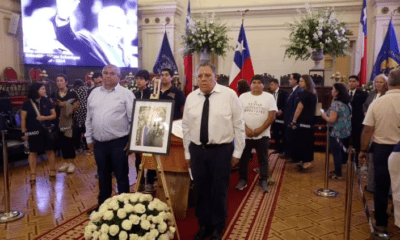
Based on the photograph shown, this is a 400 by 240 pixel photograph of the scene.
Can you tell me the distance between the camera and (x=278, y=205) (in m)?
4.29

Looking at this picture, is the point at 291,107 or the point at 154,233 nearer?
the point at 154,233

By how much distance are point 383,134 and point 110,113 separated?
2.71 metres

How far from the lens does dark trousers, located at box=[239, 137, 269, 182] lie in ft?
15.4

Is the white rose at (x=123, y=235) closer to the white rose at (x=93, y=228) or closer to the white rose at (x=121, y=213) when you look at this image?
the white rose at (x=121, y=213)

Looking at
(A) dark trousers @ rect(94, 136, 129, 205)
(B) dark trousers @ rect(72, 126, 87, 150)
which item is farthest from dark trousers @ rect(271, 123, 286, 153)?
(A) dark trousers @ rect(94, 136, 129, 205)

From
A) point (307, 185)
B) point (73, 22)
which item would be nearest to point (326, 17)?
point (307, 185)

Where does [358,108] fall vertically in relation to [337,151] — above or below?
above

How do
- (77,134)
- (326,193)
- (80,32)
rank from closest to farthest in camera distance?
(326,193) < (77,134) < (80,32)

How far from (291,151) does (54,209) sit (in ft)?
12.9

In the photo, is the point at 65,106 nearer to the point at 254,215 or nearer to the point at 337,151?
the point at 254,215

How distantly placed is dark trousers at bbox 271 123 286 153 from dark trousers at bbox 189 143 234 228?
4396mm

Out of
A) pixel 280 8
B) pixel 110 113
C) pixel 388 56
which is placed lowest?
pixel 110 113

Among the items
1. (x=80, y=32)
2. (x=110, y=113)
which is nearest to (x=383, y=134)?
(x=110, y=113)

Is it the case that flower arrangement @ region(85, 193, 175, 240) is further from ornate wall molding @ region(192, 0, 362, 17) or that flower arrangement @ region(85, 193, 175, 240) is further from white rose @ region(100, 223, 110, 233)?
ornate wall molding @ region(192, 0, 362, 17)
